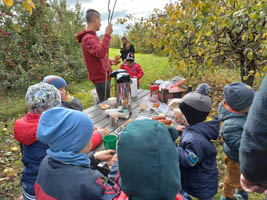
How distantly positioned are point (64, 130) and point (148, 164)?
25.7 inches

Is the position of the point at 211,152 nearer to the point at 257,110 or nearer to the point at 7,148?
the point at 257,110

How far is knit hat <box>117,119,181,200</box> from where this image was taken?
3.23 ft

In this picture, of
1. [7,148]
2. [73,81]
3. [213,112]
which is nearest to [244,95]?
[213,112]

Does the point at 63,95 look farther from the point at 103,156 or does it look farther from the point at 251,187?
the point at 251,187

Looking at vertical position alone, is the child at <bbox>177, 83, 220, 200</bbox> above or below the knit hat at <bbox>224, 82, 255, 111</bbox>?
below

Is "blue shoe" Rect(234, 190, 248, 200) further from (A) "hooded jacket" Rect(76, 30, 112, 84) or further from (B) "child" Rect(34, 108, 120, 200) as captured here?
(A) "hooded jacket" Rect(76, 30, 112, 84)

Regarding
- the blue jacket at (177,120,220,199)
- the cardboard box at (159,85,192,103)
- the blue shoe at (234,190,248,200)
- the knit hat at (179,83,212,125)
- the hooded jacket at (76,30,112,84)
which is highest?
the hooded jacket at (76,30,112,84)

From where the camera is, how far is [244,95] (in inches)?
75.5

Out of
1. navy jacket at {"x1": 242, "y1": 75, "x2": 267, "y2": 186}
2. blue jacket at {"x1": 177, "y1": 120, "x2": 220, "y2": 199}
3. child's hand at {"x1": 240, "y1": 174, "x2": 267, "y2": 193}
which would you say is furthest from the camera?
blue jacket at {"x1": 177, "y1": 120, "x2": 220, "y2": 199}

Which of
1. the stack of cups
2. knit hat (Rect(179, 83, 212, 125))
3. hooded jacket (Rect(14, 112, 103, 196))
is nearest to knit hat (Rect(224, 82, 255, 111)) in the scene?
knit hat (Rect(179, 83, 212, 125))

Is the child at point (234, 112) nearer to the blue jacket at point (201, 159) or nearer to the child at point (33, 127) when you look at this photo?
the blue jacket at point (201, 159)

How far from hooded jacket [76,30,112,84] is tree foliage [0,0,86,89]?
439 centimetres

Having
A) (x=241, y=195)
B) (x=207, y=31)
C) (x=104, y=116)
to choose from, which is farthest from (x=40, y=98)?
(x=241, y=195)

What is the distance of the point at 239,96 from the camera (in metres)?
1.92
